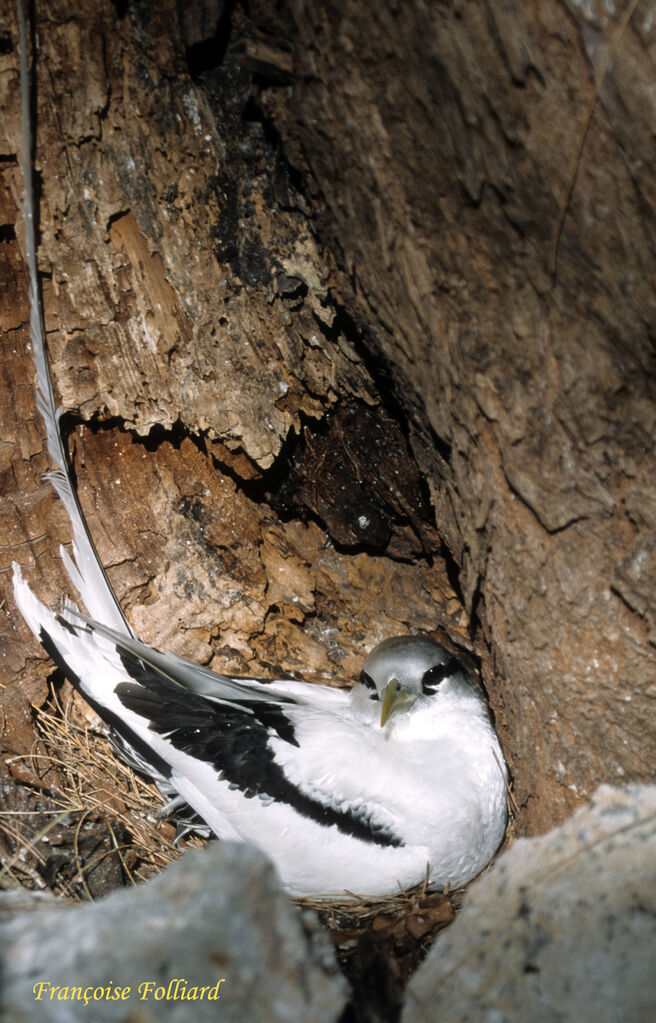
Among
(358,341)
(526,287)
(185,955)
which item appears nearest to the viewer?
(185,955)

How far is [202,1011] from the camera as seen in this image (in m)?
1.39

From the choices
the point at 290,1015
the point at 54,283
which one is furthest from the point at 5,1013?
the point at 54,283

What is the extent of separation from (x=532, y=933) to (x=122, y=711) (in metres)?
1.84

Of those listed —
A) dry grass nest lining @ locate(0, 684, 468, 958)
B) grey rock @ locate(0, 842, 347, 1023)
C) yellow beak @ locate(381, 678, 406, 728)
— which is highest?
grey rock @ locate(0, 842, 347, 1023)

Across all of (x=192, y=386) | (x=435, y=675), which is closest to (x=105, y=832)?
(x=435, y=675)

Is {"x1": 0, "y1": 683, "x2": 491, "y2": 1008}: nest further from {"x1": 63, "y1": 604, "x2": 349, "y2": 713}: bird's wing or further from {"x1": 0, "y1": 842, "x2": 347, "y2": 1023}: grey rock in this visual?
{"x1": 0, "y1": 842, "x2": 347, "y2": 1023}: grey rock

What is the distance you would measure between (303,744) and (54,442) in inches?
63.3

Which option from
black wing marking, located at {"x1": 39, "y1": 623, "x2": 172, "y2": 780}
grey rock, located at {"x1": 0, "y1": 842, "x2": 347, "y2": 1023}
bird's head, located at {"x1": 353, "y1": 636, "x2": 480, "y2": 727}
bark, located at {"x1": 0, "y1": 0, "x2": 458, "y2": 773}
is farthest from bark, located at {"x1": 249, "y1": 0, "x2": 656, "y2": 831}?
black wing marking, located at {"x1": 39, "y1": 623, "x2": 172, "y2": 780}

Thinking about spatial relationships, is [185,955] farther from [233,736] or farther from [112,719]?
[112,719]

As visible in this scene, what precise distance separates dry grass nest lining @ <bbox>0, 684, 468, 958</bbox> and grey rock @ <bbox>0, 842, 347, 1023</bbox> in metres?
0.84

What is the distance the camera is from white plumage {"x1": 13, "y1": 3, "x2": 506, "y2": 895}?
8.75 feet

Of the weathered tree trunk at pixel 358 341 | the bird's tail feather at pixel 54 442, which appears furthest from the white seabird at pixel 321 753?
the weathered tree trunk at pixel 358 341

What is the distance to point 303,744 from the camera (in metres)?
2.91

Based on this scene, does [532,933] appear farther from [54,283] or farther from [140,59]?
[140,59]
